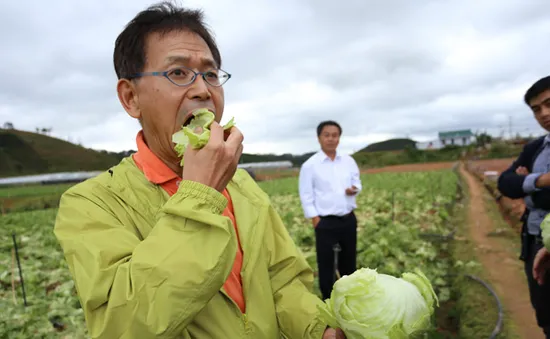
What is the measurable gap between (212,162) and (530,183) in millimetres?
3010

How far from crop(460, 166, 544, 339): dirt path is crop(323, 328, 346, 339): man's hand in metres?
3.66

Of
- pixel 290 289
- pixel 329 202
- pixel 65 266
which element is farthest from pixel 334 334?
pixel 65 266

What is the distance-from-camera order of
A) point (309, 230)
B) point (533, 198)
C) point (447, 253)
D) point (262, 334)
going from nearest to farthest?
point (262, 334), point (533, 198), point (447, 253), point (309, 230)

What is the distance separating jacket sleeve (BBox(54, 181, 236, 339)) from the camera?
1050mm

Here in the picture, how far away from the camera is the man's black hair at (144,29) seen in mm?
1554

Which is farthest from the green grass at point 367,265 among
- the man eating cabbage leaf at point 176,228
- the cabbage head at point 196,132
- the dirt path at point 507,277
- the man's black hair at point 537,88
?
the cabbage head at point 196,132

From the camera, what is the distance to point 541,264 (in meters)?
2.63

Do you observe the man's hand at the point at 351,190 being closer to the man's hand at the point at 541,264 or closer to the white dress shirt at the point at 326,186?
the white dress shirt at the point at 326,186

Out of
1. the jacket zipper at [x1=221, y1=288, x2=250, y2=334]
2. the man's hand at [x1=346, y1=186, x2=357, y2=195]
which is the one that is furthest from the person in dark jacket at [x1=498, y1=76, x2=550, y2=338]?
the jacket zipper at [x1=221, y1=288, x2=250, y2=334]

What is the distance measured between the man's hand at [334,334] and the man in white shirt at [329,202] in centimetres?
325

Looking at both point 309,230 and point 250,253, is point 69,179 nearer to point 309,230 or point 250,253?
point 309,230

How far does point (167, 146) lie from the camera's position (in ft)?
5.06

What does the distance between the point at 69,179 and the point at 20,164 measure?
10778 millimetres

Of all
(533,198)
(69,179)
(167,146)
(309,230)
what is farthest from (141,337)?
(69,179)
